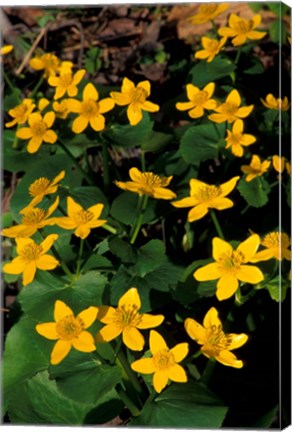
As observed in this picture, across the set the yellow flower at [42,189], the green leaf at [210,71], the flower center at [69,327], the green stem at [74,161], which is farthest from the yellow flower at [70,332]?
the green leaf at [210,71]

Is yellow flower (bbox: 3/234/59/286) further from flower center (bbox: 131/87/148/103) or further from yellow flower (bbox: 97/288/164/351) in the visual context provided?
flower center (bbox: 131/87/148/103)

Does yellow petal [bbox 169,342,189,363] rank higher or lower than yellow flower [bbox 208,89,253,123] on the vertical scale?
lower

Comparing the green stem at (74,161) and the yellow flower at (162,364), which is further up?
the green stem at (74,161)

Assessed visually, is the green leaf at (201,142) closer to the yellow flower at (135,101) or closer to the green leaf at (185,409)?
the yellow flower at (135,101)

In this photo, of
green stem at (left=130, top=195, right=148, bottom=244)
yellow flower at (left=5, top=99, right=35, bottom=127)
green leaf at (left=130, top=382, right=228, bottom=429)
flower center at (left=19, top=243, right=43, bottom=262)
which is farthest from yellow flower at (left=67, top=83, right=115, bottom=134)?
green leaf at (left=130, top=382, right=228, bottom=429)

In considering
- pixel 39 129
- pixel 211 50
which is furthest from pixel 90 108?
pixel 211 50

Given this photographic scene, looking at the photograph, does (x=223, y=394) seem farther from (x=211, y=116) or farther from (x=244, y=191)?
(x=211, y=116)

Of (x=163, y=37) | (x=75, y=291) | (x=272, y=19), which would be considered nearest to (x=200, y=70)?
(x=272, y=19)
